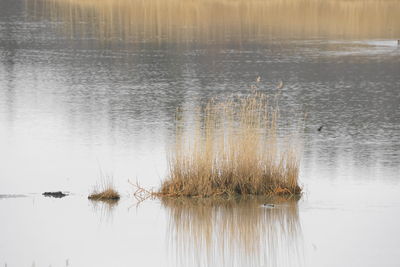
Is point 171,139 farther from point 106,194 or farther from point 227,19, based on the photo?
point 227,19

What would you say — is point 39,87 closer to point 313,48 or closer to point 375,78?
point 375,78

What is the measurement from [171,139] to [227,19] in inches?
996

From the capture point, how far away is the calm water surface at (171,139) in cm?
922

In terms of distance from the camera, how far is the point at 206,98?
2031 cm

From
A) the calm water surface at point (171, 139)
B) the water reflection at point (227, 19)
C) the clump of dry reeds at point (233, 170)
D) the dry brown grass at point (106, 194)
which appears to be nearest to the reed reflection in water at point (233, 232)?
the calm water surface at point (171, 139)

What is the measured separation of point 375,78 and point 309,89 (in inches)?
100

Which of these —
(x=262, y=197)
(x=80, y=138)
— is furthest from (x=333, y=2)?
(x=262, y=197)

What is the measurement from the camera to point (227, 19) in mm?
39969

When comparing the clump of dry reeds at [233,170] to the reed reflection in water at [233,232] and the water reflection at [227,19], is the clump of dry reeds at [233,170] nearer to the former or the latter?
the reed reflection in water at [233,232]

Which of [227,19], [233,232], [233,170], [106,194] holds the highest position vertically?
[227,19]

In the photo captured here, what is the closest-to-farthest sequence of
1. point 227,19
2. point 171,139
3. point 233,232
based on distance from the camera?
point 233,232
point 171,139
point 227,19

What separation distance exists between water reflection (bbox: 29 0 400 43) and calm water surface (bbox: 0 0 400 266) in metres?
0.30

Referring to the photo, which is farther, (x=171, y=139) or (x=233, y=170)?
(x=171, y=139)

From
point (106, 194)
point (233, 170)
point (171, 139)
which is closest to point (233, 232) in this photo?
point (233, 170)
